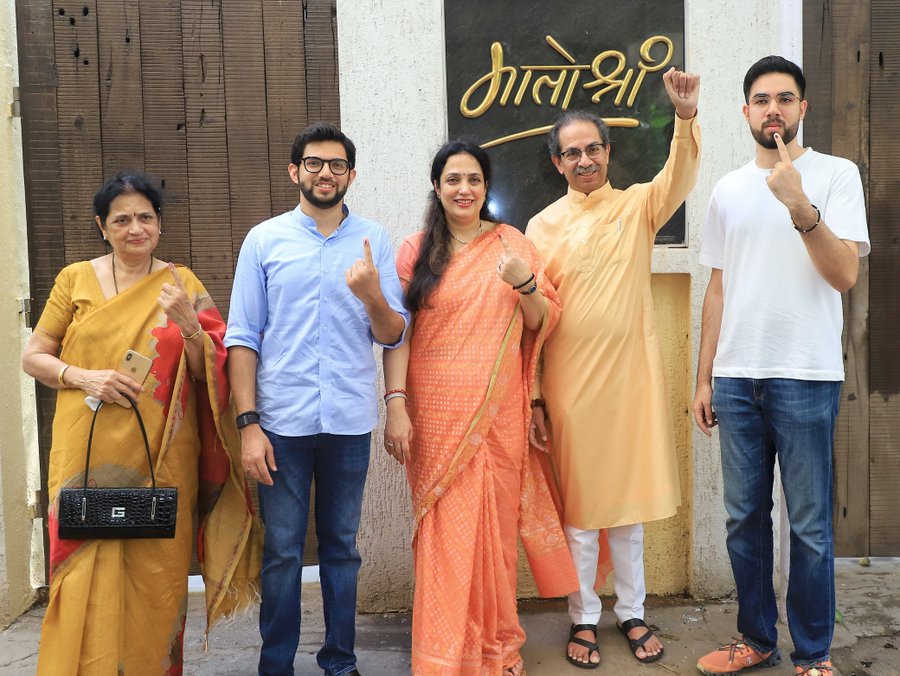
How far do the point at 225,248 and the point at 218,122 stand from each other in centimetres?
56

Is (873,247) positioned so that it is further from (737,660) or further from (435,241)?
(435,241)

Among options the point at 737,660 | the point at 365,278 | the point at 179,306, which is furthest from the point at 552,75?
the point at 737,660

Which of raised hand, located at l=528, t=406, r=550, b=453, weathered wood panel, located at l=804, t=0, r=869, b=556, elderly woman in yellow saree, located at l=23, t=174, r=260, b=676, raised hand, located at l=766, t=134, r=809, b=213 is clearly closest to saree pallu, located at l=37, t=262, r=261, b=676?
elderly woman in yellow saree, located at l=23, t=174, r=260, b=676

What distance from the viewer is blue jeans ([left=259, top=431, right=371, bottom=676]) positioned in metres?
2.47

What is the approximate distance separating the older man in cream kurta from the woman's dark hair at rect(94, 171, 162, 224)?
4.70 ft

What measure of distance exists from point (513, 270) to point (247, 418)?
0.98 meters

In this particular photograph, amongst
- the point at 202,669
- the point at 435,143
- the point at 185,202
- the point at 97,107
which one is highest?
the point at 97,107

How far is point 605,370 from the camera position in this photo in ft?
8.92

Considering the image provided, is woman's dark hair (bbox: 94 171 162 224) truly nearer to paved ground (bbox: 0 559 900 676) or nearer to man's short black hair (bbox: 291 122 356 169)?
man's short black hair (bbox: 291 122 356 169)

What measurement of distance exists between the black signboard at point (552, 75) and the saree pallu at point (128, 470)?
1503mm

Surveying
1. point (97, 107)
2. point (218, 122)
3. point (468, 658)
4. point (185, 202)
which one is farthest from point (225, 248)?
point (468, 658)

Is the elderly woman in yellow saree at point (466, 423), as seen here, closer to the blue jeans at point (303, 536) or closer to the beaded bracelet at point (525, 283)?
the beaded bracelet at point (525, 283)

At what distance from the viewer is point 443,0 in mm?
3234

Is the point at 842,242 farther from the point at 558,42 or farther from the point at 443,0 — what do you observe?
the point at 443,0
